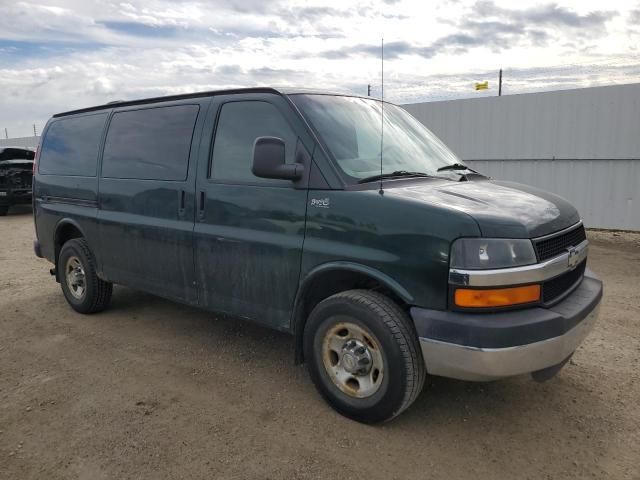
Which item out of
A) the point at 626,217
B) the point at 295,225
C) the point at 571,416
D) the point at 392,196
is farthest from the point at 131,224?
the point at 626,217

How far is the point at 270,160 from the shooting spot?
3.22 metres

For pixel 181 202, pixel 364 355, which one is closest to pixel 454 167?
pixel 364 355

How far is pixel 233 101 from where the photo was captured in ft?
12.8

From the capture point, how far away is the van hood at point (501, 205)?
279cm

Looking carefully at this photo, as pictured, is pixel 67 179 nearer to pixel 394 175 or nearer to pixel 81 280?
pixel 81 280

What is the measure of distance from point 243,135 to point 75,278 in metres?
2.90

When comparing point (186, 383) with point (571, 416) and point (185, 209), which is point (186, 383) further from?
point (571, 416)

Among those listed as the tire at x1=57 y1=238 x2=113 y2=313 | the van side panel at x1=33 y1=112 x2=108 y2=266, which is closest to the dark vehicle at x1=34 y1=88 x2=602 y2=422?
the van side panel at x1=33 y1=112 x2=108 y2=266

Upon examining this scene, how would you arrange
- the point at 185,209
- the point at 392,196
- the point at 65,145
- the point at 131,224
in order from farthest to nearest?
the point at 65,145, the point at 131,224, the point at 185,209, the point at 392,196

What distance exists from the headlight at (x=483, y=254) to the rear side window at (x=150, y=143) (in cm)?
231

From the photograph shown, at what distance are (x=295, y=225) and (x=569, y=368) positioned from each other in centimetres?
239

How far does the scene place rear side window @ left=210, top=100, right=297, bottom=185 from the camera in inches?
140

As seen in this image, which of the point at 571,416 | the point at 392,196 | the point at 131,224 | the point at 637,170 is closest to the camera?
the point at 392,196

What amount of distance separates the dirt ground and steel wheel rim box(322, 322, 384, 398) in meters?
0.24
